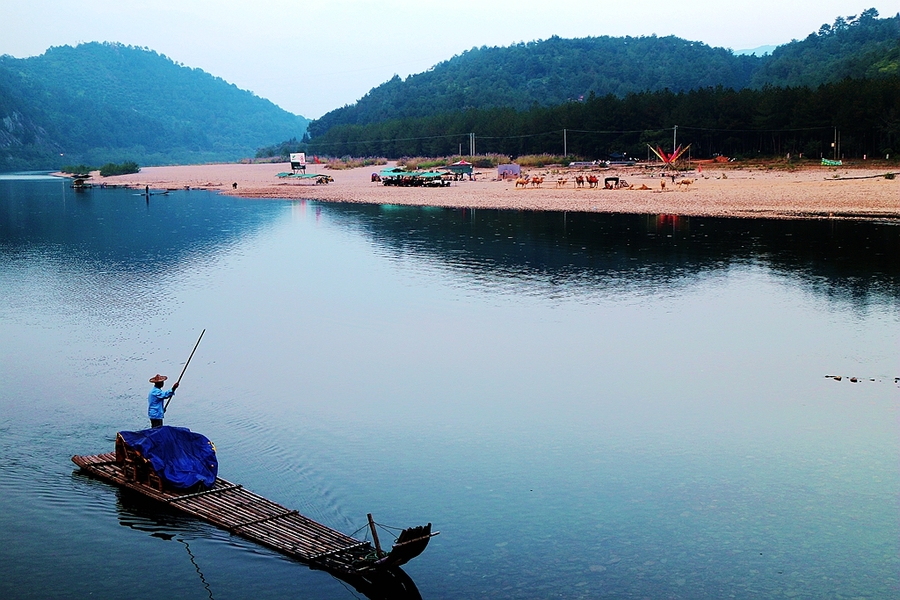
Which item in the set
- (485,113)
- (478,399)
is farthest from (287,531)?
(485,113)

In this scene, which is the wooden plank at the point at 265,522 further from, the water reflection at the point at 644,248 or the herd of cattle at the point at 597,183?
the herd of cattle at the point at 597,183

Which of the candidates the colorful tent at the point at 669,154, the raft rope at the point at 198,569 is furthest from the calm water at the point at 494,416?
the colorful tent at the point at 669,154

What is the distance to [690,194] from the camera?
7844 cm

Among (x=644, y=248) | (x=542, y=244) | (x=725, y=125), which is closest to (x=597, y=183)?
(x=725, y=125)

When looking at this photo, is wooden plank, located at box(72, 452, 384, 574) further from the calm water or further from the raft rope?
the raft rope

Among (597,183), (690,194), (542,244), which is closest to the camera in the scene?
(542,244)

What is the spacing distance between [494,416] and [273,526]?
28.0 ft

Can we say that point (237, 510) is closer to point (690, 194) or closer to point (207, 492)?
point (207, 492)

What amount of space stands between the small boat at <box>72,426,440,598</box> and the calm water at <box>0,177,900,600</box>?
0.33 metres

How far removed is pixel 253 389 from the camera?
25.5 m

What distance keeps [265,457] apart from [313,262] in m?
31.1

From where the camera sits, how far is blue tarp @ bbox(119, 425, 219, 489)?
667 inches

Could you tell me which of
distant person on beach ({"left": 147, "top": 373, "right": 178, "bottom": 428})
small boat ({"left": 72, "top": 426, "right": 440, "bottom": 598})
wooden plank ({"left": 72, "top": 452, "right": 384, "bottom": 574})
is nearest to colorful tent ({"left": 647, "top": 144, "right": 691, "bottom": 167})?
distant person on beach ({"left": 147, "top": 373, "right": 178, "bottom": 428})

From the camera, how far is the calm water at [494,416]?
15414mm
